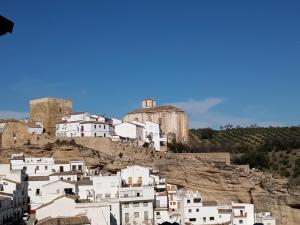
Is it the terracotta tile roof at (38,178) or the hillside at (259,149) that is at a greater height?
the hillside at (259,149)

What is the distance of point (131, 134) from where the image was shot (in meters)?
46.4

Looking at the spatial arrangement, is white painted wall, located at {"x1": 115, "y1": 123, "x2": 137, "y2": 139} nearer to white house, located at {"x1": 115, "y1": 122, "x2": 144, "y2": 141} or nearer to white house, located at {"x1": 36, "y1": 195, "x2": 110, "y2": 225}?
white house, located at {"x1": 115, "y1": 122, "x2": 144, "y2": 141}

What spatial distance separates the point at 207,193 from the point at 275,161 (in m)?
17.0

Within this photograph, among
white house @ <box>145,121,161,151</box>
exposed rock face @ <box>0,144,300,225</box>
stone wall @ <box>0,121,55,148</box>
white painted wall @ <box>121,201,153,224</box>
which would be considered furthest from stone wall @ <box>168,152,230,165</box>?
stone wall @ <box>0,121,55,148</box>

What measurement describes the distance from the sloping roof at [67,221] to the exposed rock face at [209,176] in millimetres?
11403

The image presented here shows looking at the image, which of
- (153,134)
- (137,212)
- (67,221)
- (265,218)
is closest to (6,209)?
(67,221)

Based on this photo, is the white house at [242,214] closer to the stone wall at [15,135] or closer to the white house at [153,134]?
the white house at [153,134]

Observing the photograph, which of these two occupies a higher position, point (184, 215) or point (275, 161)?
point (275, 161)

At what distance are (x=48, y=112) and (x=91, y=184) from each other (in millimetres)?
15720

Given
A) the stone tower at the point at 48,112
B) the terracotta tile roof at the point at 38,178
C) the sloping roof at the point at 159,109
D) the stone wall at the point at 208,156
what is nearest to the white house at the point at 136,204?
the terracotta tile roof at the point at 38,178

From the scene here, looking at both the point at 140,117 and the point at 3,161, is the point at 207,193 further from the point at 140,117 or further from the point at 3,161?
the point at 3,161

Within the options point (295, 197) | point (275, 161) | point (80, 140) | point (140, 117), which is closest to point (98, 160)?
point (80, 140)

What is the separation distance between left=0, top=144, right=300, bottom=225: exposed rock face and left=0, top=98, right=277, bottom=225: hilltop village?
1.48ft

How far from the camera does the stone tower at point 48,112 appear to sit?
47.8 metres
